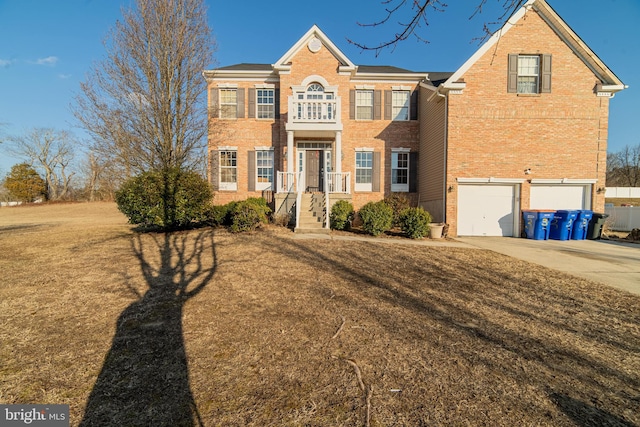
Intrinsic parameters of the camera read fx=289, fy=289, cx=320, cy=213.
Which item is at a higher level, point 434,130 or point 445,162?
point 434,130

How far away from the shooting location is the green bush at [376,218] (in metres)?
10.6

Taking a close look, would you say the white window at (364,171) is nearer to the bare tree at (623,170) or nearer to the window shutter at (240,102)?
the window shutter at (240,102)

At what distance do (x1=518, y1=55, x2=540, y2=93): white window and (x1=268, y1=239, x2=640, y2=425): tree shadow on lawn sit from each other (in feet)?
29.3

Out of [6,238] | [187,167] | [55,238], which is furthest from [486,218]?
[6,238]

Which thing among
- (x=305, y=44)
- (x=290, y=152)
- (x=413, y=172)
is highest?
(x=305, y=44)

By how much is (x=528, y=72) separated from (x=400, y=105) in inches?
213

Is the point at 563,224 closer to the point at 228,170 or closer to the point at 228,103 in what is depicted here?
the point at 228,170

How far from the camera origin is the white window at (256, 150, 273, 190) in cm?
1488

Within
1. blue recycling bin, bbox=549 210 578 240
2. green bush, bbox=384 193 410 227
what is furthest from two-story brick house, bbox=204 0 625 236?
green bush, bbox=384 193 410 227

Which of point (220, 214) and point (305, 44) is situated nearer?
point (220, 214)

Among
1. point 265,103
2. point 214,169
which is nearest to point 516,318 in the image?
point 214,169

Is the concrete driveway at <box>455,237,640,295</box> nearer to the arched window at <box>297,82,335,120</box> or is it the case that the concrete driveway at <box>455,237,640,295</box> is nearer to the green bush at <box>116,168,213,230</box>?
the arched window at <box>297,82,335,120</box>

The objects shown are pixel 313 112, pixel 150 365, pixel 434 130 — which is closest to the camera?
pixel 150 365

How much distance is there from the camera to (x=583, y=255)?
8391mm
